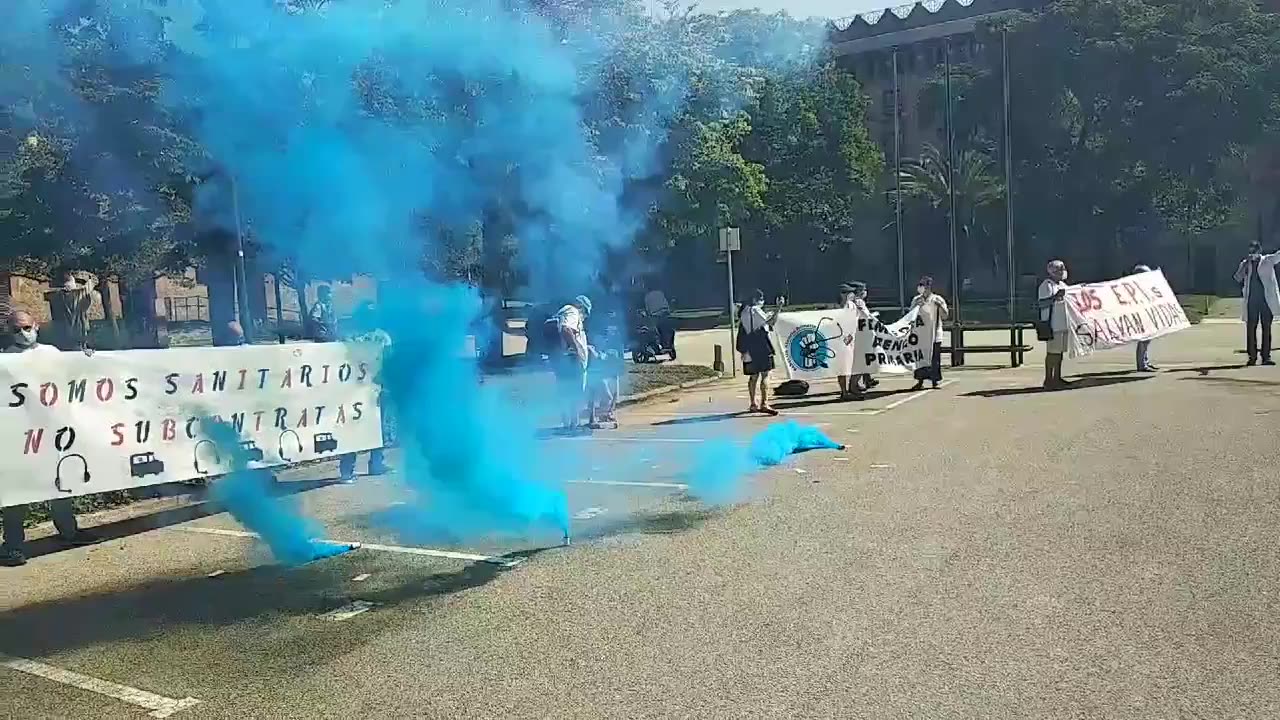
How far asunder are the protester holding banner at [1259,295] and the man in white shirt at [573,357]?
10.6 metres

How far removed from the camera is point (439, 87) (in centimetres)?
776

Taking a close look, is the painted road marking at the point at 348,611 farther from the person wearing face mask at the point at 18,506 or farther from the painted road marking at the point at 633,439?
the painted road marking at the point at 633,439

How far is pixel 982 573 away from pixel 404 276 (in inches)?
158

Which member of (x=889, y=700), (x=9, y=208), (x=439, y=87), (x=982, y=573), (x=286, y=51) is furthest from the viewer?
(x=9, y=208)

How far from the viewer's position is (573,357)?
12648 mm

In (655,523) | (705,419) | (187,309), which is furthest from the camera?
(705,419)

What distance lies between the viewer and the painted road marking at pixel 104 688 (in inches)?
201

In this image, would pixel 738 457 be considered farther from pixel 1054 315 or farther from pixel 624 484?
pixel 1054 315

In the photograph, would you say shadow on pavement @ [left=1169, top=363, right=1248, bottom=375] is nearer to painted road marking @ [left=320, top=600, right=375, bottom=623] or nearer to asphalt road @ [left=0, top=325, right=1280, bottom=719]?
asphalt road @ [left=0, top=325, right=1280, bottom=719]

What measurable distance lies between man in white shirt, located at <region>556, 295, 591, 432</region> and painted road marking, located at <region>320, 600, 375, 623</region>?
5.93 m

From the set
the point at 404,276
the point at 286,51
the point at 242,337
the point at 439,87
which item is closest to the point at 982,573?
the point at 404,276

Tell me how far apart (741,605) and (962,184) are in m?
50.7

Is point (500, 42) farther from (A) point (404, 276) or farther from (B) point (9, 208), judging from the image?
(B) point (9, 208)

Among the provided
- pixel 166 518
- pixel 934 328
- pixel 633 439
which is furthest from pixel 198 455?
pixel 934 328
